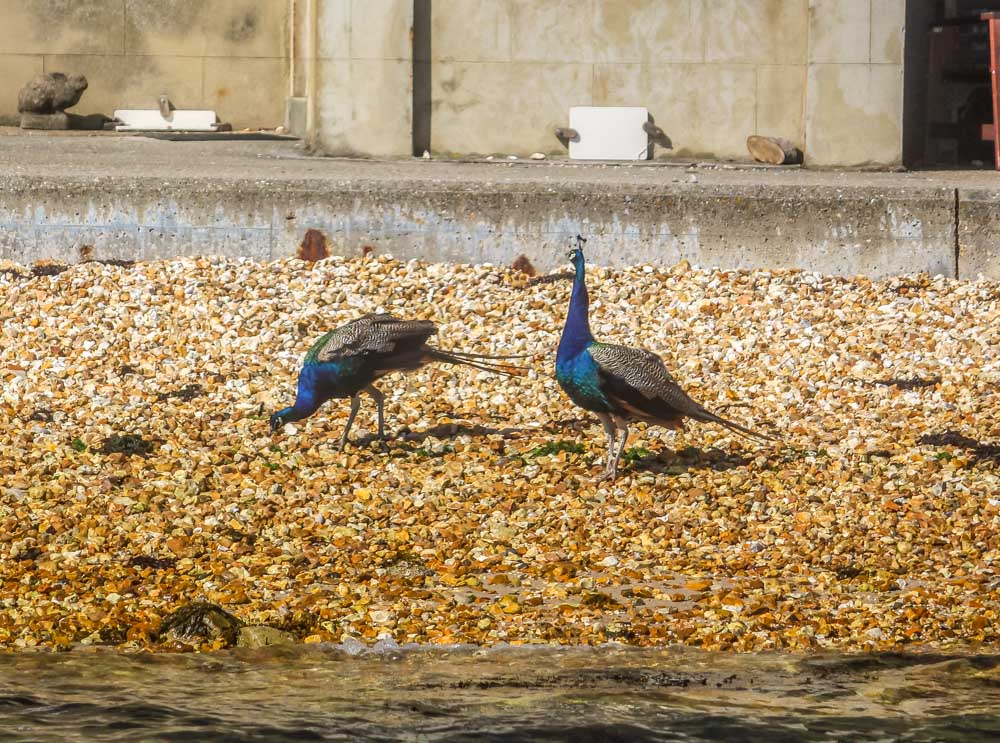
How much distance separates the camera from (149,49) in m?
20.6

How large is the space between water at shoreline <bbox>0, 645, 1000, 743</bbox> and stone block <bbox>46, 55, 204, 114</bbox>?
1572 centimetres

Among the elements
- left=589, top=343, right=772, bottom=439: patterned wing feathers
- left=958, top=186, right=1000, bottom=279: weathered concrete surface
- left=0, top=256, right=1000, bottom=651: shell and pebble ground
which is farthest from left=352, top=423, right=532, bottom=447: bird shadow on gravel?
left=958, top=186, right=1000, bottom=279: weathered concrete surface

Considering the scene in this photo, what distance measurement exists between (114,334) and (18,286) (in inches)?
46.4

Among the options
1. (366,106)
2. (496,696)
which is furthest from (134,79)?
(496,696)

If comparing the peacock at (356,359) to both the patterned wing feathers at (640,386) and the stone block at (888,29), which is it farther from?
the stone block at (888,29)

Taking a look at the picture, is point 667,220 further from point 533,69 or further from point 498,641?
point 498,641

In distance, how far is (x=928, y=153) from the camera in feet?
55.2

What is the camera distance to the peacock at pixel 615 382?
8039 mm

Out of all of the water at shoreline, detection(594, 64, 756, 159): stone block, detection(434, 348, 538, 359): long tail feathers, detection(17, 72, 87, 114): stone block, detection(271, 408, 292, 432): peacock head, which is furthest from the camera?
detection(17, 72, 87, 114): stone block

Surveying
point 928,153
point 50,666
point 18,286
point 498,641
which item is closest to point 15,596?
point 50,666

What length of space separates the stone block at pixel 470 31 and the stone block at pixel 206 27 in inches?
224

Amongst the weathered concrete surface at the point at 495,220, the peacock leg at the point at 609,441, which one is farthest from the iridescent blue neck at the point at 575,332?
the weathered concrete surface at the point at 495,220

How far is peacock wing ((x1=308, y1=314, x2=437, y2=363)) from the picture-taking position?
8555 millimetres

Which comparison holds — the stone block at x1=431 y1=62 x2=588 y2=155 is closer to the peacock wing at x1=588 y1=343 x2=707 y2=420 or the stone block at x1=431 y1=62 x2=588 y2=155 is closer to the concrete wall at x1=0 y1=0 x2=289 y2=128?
the concrete wall at x1=0 y1=0 x2=289 y2=128
